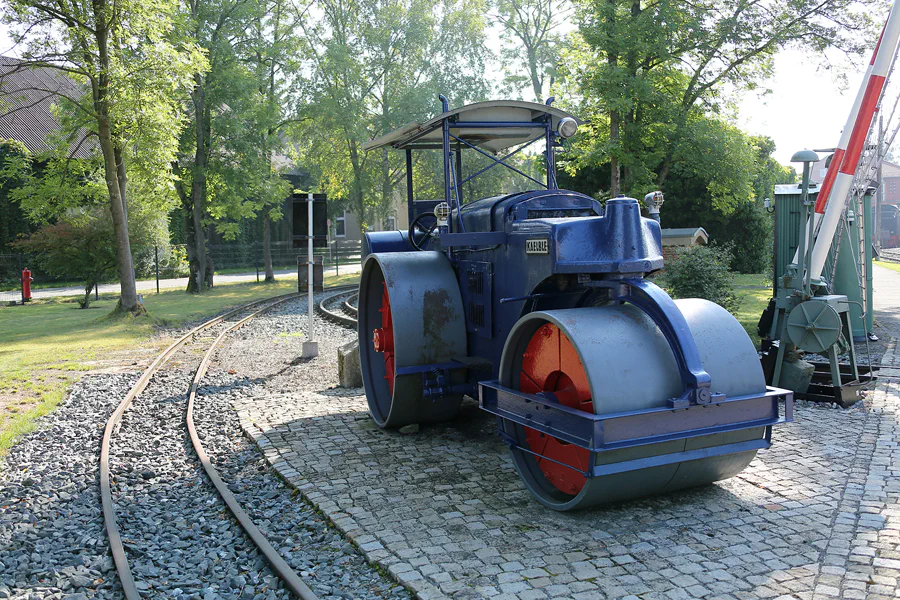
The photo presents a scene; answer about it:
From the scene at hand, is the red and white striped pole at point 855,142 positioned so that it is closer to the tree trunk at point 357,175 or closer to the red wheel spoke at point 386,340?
the red wheel spoke at point 386,340

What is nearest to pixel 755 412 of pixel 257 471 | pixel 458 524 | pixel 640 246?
pixel 640 246

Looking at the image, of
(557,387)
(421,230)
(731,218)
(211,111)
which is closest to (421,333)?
(557,387)

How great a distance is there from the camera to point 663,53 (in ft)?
49.4

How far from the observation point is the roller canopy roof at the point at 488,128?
22.0ft

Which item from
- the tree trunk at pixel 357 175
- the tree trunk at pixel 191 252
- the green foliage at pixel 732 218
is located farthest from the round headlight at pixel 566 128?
the tree trunk at pixel 357 175

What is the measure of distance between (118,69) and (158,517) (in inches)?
483

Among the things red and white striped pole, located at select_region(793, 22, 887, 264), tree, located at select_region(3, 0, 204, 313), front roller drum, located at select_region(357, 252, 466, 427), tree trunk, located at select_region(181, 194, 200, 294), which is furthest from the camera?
tree trunk, located at select_region(181, 194, 200, 294)

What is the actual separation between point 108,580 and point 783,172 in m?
40.8

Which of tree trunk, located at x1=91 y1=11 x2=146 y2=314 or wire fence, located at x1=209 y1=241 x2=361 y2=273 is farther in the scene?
wire fence, located at x1=209 y1=241 x2=361 y2=273

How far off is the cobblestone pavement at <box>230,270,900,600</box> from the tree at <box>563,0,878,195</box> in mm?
9461

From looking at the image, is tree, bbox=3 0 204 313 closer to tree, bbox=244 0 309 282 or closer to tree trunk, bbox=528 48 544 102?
tree, bbox=244 0 309 282

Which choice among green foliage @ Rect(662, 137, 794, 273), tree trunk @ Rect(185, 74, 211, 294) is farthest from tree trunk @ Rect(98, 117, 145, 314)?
green foliage @ Rect(662, 137, 794, 273)

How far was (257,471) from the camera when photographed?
6426 millimetres

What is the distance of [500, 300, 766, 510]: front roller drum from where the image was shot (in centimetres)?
451
